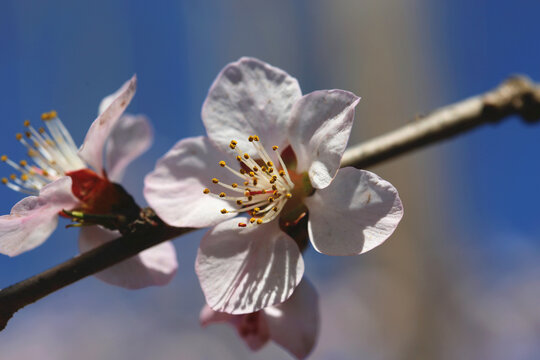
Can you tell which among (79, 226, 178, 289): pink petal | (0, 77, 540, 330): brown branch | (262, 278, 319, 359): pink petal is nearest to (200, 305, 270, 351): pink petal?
(262, 278, 319, 359): pink petal

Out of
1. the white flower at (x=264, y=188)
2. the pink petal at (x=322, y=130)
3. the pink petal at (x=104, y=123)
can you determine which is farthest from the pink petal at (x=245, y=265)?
the pink petal at (x=104, y=123)

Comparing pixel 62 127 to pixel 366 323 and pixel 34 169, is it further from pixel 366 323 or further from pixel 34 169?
pixel 366 323

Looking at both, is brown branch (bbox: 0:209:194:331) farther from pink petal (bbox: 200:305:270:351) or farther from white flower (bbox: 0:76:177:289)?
pink petal (bbox: 200:305:270:351)

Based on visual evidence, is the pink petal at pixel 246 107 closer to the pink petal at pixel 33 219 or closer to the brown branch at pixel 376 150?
the brown branch at pixel 376 150

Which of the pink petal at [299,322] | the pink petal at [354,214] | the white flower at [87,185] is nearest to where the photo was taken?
the pink petal at [354,214]

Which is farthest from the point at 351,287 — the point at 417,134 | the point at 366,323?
the point at 417,134

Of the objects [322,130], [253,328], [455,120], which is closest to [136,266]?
[253,328]
